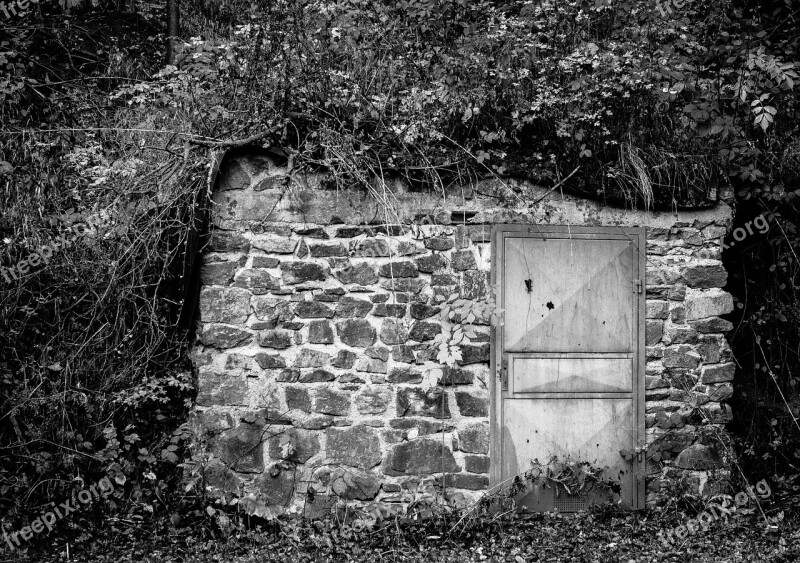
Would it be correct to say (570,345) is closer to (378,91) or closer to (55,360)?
(378,91)

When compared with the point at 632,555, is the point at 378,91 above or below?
above

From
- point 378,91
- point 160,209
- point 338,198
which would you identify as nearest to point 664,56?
point 378,91

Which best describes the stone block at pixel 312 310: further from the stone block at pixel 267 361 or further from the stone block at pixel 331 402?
the stone block at pixel 331 402

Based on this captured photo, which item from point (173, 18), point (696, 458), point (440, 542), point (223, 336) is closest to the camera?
point (440, 542)

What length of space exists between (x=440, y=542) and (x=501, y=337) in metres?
1.48

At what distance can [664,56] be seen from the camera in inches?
221

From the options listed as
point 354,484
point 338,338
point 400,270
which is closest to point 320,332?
point 338,338

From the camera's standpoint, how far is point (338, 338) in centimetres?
462

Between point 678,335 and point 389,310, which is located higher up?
point 389,310

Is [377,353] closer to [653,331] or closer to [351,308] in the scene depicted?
[351,308]

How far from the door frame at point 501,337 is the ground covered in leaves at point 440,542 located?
0.32 metres

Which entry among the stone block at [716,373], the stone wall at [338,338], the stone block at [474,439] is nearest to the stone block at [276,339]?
the stone wall at [338,338]

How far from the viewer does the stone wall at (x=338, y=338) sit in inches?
179

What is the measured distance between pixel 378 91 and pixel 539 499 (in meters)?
3.35
